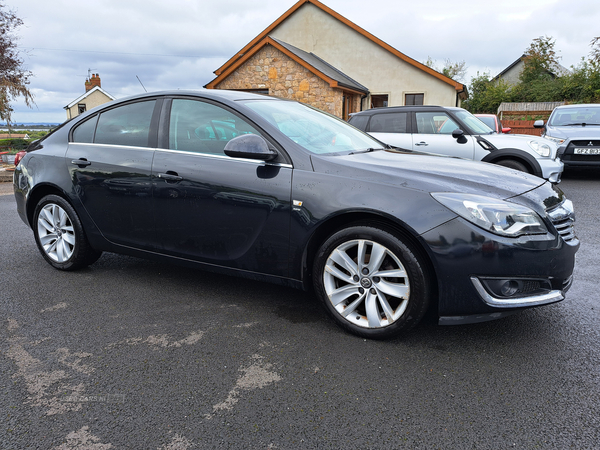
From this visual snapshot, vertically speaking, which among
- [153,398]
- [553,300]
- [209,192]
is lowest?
[153,398]

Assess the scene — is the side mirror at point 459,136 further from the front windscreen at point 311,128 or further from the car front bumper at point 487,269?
the car front bumper at point 487,269

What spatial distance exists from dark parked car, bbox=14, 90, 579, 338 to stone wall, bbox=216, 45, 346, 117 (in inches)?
656

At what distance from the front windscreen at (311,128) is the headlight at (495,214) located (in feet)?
3.35

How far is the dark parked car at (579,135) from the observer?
10642mm

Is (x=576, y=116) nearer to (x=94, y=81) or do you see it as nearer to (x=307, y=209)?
(x=307, y=209)

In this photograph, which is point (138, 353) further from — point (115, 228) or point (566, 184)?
point (566, 184)

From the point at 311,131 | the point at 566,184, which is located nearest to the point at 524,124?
the point at 566,184

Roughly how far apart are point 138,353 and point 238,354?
0.61 m

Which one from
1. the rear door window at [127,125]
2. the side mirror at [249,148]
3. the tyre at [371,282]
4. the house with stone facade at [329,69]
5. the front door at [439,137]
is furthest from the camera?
the house with stone facade at [329,69]

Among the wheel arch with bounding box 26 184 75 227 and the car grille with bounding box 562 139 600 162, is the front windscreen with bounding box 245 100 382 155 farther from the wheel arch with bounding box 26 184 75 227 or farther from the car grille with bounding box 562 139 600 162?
the car grille with bounding box 562 139 600 162

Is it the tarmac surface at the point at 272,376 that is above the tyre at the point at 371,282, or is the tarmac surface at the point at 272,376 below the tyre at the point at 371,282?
below

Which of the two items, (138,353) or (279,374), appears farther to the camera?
(138,353)

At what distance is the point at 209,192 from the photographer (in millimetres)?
3416

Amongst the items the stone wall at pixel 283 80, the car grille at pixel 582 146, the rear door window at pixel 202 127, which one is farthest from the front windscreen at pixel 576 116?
the rear door window at pixel 202 127
